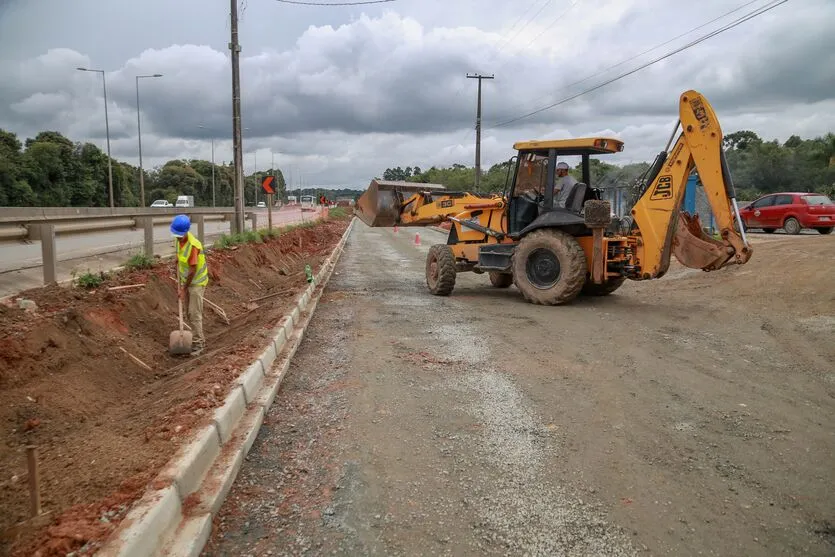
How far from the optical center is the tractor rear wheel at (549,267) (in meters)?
9.62

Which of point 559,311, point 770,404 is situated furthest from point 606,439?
point 559,311

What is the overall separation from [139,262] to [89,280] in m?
1.74

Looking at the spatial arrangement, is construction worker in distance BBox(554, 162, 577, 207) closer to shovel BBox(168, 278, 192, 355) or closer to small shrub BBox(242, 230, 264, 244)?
shovel BBox(168, 278, 192, 355)

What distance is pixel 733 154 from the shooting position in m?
48.9

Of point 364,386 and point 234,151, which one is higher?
point 234,151

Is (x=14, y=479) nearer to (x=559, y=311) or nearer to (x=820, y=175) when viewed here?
(x=559, y=311)

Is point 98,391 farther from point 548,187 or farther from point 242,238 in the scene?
point 242,238

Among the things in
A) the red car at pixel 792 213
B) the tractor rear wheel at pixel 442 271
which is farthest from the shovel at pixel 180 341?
the red car at pixel 792 213

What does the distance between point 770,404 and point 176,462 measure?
15.3 feet

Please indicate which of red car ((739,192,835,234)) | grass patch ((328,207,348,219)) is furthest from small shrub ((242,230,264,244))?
grass patch ((328,207,348,219))

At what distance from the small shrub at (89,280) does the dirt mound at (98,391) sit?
12 cm

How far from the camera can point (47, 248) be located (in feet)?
25.1

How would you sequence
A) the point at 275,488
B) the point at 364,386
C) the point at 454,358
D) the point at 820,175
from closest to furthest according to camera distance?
the point at 275,488, the point at 364,386, the point at 454,358, the point at 820,175

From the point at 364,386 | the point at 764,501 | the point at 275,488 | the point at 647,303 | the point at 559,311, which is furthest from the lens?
the point at 647,303
